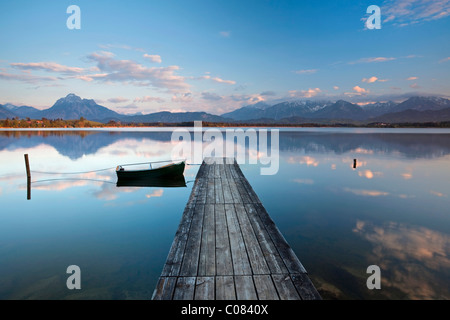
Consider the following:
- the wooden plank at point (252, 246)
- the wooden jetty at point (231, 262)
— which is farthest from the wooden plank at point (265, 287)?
the wooden plank at point (252, 246)

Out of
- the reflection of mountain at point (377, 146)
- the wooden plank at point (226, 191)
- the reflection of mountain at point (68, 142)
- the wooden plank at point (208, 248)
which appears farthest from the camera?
the reflection of mountain at point (68, 142)

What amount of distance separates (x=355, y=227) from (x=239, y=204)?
503cm

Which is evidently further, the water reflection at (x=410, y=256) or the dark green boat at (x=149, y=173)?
the dark green boat at (x=149, y=173)

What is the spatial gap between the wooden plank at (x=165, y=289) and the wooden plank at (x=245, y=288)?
4.16 feet

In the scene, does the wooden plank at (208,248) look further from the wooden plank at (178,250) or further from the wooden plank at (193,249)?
the wooden plank at (178,250)

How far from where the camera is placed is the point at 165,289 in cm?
456

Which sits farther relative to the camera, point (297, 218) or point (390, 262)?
point (297, 218)

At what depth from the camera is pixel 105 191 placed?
52.7 ft

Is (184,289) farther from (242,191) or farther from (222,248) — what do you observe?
(242,191)

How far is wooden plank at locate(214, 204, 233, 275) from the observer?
5.20m

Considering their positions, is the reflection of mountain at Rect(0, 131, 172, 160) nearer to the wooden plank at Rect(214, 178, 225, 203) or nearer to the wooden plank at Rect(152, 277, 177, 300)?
the wooden plank at Rect(214, 178, 225, 203)

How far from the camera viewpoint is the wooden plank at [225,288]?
14.4ft
